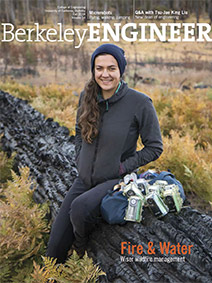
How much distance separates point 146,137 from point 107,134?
34 centimetres

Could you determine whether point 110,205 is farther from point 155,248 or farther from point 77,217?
point 155,248

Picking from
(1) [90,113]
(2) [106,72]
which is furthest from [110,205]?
(2) [106,72]

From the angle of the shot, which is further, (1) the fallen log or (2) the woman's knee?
(2) the woman's knee

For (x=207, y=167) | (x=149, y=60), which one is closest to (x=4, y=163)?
(x=207, y=167)

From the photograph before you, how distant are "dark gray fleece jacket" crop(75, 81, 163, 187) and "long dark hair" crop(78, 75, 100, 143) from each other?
0.05 metres

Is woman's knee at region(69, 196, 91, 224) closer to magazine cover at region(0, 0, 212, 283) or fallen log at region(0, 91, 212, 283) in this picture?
magazine cover at region(0, 0, 212, 283)

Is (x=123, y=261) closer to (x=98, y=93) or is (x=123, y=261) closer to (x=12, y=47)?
(x=98, y=93)

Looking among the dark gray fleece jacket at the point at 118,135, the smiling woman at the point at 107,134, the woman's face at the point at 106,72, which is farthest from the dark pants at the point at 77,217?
the woman's face at the point at 106,72

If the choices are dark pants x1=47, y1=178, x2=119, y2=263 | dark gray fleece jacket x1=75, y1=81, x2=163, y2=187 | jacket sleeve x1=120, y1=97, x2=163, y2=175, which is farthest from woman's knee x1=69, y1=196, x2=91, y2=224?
jacket sleeve x1=120, y1=97, x2=163, y2=175

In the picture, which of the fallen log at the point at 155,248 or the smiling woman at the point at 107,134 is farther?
the smiling woman at the point at 107,134

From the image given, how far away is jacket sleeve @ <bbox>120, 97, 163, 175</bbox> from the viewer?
247cm

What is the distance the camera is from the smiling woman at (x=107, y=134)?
7.95ft

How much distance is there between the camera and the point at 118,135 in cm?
246

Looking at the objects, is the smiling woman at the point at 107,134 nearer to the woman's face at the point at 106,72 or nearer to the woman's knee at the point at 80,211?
the woman's face at the point at 106,72
